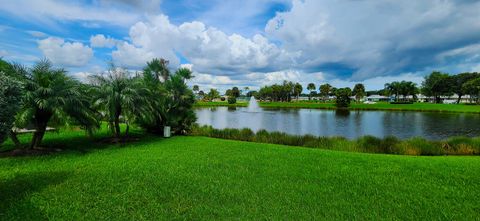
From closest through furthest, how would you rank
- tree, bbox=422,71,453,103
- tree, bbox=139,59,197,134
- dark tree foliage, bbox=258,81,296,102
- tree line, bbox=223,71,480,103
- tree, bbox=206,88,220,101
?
tree, bbox=139,59,197,134 → tree line, bbox=223,71,480,103 → tree, bbox=422,71,453,103 → dark tree foliage, bbox=258,81,296,102 → tree, bbox=206,88,220,101

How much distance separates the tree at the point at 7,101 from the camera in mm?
4328

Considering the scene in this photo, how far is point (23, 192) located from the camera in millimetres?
5109

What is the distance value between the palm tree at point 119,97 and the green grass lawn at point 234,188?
3.00m

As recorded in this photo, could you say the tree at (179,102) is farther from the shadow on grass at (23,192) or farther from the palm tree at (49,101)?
the shadow on grass at (23,192)

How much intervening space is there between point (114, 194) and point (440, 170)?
28.6 ft

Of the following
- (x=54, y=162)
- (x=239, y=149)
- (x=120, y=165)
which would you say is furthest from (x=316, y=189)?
(x=54, y=162)

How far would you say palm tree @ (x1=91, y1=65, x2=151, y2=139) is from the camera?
1111 cm

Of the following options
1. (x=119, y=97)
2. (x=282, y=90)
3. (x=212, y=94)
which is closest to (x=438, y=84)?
(x=282, y=90)

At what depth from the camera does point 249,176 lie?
636 cm

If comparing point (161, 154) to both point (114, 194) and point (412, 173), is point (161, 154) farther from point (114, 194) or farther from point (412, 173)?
point (412, 173)

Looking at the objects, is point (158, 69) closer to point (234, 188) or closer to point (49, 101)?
point (49, 101)

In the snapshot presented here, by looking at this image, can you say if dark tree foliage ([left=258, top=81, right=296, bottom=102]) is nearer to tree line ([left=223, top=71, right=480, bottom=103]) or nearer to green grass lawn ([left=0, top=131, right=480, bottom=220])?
tree line ([left=223, top=71, right=480, bottom=103])

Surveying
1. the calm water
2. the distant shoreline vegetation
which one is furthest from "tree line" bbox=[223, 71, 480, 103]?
the distant shoreline vegetation

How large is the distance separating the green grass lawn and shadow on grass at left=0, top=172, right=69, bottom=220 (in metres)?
0.02
